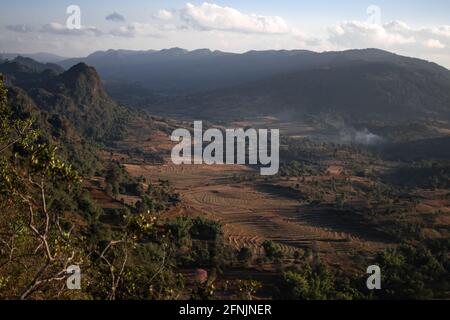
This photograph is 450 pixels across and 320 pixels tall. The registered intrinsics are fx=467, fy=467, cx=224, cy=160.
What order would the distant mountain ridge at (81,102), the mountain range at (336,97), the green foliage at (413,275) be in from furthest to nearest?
the mountain range at (336,97), the distant mountain ridge at (81,102), the green foliage at (413,275)

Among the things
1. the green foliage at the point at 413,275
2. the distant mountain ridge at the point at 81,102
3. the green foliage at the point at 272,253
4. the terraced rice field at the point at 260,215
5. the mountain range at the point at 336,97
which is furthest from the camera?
the mountain range at the point at 336,97

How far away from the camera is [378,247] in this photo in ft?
108

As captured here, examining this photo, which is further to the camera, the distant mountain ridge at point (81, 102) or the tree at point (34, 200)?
the distant mountain ridge at point (81, 102)

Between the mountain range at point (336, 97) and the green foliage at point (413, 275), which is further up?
the mountain range at point (336, 97)

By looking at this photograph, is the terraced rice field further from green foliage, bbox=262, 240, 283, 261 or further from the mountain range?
the mountain range

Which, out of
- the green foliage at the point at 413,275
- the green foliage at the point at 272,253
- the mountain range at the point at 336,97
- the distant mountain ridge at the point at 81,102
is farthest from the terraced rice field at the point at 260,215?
the mountain range at the point at 336,97

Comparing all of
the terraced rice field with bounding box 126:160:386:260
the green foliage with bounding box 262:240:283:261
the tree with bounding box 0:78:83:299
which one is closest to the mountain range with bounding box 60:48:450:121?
the terraced rice field with bounding box 126:160:386:260

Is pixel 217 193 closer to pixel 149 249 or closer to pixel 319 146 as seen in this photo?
pixel 149 249

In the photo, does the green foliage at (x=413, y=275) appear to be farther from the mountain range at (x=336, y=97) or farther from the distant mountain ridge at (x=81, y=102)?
the mountain range at (x=336, y=97)

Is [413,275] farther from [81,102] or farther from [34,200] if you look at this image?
[81,102]

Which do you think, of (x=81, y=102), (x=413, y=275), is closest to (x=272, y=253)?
(x=413, y=275)
